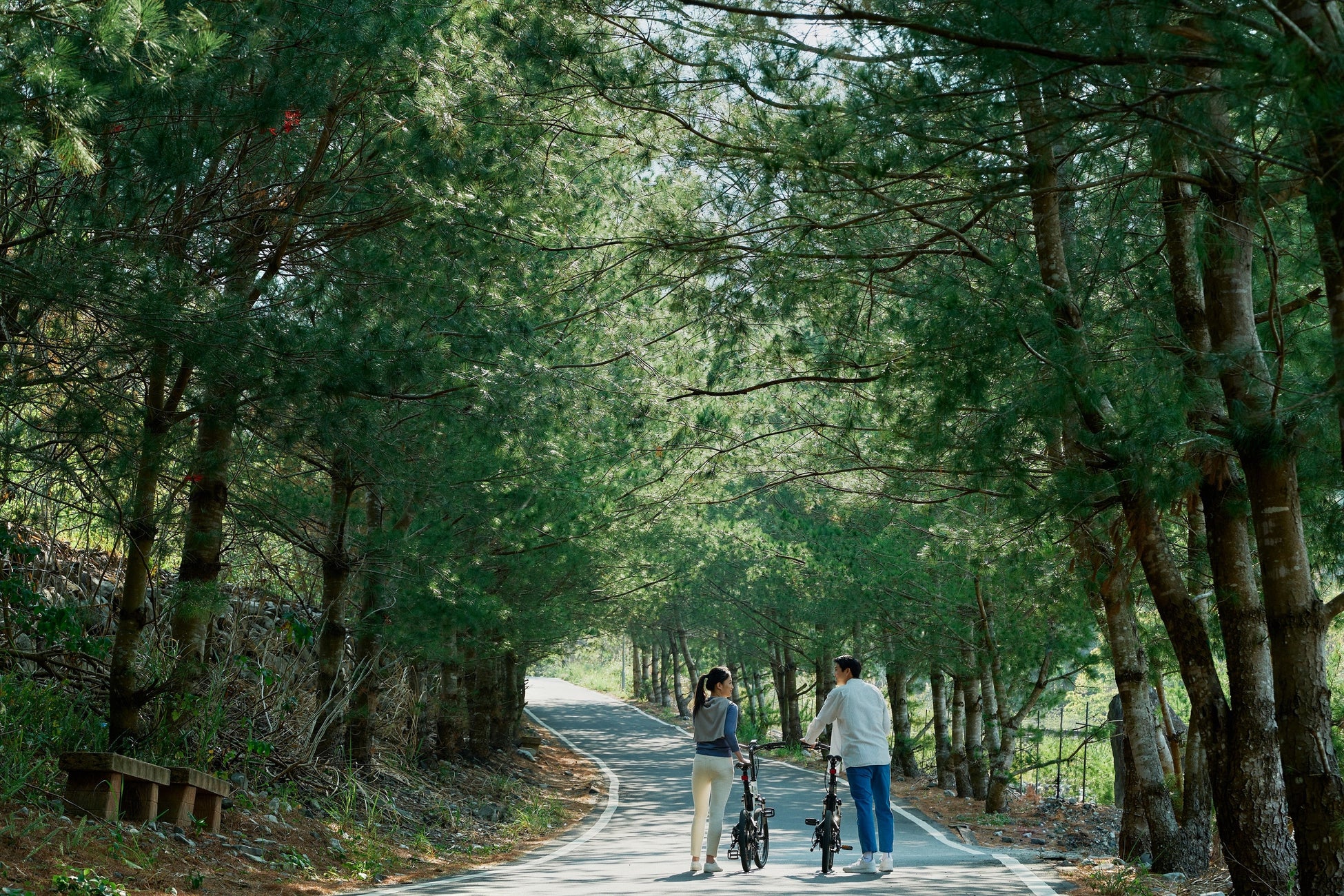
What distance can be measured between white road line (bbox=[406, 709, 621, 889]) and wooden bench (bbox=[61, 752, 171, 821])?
91.2 inches

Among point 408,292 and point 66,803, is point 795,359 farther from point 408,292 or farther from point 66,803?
point 66,803

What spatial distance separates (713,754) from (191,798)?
14.7 feet

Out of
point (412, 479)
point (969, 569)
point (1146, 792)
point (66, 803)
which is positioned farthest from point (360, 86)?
point (969, 569)

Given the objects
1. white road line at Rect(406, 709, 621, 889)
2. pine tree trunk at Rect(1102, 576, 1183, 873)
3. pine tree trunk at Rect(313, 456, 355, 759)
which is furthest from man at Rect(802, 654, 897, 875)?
pine tree trunk at Rect(313, 456, 355, 759)

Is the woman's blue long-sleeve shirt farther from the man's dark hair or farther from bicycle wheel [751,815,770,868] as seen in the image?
the man's dark hair

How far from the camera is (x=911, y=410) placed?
9328 mm

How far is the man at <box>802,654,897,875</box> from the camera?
945cm

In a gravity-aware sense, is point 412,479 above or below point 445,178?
below

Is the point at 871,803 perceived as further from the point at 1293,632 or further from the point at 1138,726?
the point at 1293,632

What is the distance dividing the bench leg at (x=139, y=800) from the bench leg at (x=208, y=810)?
65 cm

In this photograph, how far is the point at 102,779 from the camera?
327 inches

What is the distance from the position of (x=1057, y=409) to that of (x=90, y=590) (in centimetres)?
1024

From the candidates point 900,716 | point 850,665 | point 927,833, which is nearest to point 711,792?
point 850,665

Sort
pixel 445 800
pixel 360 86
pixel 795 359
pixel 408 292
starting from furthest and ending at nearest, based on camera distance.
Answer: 1. pixel 445 800
2. pixel 795 359
3. pixel 408 292
4. pixel 360 86
